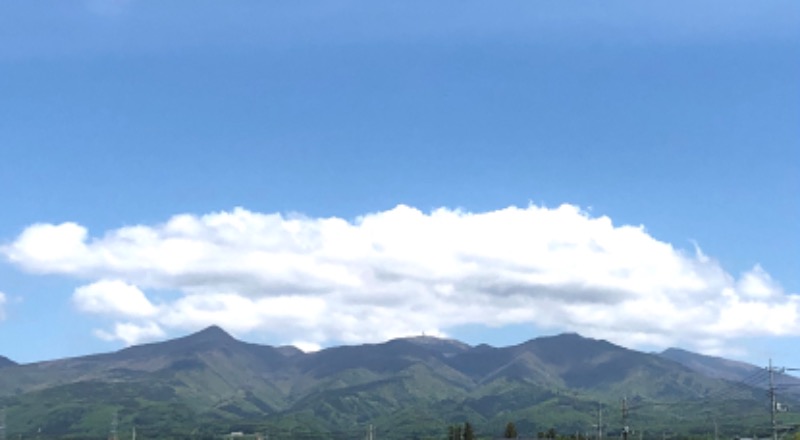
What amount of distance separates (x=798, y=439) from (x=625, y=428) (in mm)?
73896

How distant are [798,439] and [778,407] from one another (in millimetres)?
71537

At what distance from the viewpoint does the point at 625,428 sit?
431 feet

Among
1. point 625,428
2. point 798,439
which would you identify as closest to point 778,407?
point 625,428

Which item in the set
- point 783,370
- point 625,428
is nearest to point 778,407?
→ point 783,370

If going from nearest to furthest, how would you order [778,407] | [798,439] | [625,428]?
[778,407] → [625,428] → [798,439]

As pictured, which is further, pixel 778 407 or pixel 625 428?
pixel 625 428

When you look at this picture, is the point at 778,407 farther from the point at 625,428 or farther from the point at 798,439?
the point at 798,439

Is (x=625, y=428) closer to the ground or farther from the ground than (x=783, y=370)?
closer to the ground

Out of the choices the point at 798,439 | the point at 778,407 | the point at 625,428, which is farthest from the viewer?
the point at 798,439

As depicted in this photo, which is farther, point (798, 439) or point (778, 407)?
point (798, 439)

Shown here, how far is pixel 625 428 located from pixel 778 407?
21265mm

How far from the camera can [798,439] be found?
606ft

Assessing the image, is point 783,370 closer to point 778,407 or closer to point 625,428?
point 778,407

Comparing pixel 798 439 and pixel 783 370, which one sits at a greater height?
pixel 783 370
